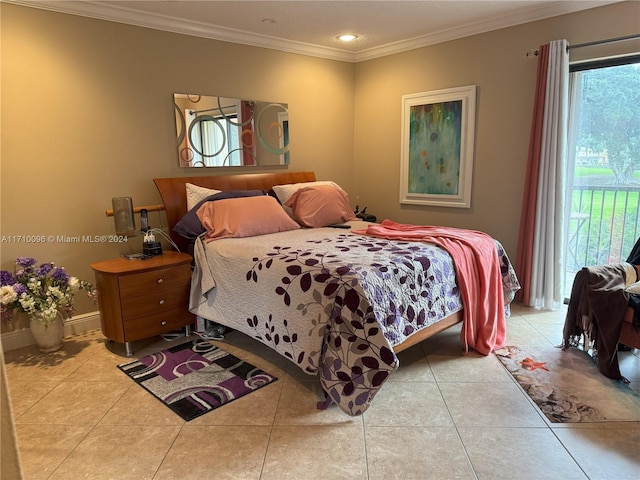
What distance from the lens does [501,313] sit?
3090 mm

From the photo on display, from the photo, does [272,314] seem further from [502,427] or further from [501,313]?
[501,313]

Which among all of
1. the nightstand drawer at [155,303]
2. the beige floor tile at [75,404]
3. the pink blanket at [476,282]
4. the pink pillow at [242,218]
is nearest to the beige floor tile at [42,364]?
the beige floor tile at [75,404]

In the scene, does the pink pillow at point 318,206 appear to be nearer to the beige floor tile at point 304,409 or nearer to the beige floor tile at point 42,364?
the beige floor tile at point 304,409

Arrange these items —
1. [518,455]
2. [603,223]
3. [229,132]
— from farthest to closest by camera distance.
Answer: [229,132] < [603,223] < [518,455]

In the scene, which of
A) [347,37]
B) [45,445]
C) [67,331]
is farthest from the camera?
[347,37]

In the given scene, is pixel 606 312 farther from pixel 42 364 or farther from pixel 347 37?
pixel 42 364

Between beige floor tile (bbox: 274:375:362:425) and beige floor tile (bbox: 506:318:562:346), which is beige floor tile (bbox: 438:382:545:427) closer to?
beige floor tile (bbox: 274:375:362:425)

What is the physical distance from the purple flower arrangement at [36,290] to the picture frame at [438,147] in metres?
3.31

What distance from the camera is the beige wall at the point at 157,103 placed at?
3043 mm

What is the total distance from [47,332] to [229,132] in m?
2.23

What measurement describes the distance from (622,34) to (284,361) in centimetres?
342

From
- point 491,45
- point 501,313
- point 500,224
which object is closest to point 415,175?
point 500,224

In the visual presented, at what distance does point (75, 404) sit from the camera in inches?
94.1

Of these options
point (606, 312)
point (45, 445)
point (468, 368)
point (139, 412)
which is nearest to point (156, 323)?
point (139, 412)
